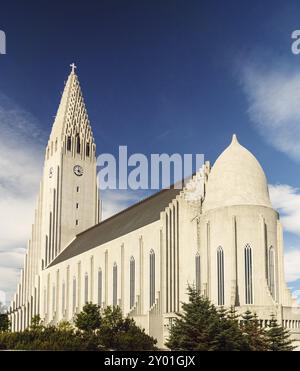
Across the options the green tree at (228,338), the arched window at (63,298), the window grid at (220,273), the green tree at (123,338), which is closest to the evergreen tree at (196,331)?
the green tree at (228,338)

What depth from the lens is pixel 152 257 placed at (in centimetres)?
5441

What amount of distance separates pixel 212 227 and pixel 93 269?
22.5 metres

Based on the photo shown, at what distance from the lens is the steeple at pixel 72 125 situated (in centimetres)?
9153

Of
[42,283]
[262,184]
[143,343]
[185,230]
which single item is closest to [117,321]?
[143,343]

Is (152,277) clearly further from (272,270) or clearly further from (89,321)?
(272,270)

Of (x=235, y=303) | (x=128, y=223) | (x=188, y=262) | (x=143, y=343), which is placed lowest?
(x=143, y=343)

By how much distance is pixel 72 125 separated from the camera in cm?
9231

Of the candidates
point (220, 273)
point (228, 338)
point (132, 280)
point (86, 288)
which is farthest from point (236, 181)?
point (86, 288)

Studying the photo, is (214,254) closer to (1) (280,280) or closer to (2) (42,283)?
(1) (280,280)

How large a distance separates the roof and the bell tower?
331 centimetres

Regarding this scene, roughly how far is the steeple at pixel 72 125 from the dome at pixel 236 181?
42778 mm

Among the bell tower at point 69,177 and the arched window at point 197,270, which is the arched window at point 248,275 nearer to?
the arched window at point 197,270

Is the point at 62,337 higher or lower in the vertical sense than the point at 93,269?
lower

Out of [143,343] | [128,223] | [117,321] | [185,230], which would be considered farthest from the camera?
[128,223]
